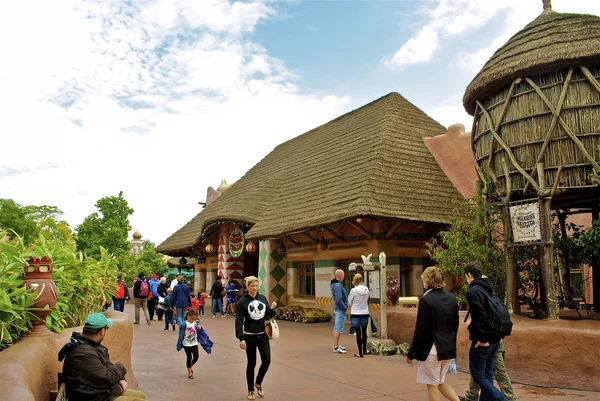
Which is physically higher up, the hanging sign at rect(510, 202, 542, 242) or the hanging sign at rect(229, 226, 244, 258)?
the hanging sign at rect(229, 226, 244, 258)

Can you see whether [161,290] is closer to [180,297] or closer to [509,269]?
[180,297]

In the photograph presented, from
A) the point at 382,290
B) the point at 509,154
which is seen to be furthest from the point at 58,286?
the point at 509,154

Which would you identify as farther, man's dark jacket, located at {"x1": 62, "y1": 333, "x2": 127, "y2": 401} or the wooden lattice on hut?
the wooden lattice on hut

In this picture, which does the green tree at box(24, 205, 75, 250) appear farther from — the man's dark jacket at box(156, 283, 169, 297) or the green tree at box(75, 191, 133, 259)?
the man's dark jacket at box(156, 283, 169, 297)

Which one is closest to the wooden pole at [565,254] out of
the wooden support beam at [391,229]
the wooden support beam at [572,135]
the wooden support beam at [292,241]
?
the wooden support beam at [572,135]

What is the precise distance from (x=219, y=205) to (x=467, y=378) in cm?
1796

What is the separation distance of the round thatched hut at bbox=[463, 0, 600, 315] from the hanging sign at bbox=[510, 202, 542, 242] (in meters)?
0.10

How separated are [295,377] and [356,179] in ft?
25.9

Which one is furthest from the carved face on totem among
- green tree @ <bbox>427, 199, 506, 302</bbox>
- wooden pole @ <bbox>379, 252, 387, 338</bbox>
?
green tree @ <bbox>427, 199, 506, 302</bbox>

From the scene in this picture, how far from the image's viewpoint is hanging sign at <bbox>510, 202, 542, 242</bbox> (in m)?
8.43

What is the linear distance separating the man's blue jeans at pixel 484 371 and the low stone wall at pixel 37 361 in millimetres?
3958

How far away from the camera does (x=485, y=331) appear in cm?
522

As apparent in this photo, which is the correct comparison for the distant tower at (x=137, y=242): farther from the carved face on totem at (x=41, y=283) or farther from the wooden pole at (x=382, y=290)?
the carved face on totem at (x=41, y=283)

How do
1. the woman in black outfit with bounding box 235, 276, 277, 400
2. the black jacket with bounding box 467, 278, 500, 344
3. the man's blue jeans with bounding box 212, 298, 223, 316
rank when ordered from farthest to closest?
the man's blue jeans with bounding box 212, 298, 223, 316 < the woman in black outfit with bounding box 235, 276, 277, 400 < the black jacket with bounding box 467, 278, 500, 344
